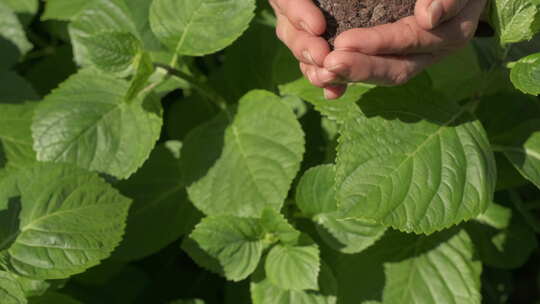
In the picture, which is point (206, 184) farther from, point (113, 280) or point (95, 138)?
point (113, 280)

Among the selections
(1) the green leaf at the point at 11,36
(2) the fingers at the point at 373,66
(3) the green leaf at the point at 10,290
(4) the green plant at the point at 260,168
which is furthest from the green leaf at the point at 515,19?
(1) the green leaf at the point at 11,36

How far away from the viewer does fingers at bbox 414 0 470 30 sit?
1431mm

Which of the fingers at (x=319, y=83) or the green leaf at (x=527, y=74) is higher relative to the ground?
the fingers at (x=319, y=83)

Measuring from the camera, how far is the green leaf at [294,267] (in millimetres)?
1939

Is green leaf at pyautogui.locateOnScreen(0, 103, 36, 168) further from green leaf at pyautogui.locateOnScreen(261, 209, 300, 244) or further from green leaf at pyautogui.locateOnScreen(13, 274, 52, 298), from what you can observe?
green leaf at pyautogui.locateOnScreen(261, 209, 300, 244)

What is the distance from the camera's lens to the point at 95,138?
209 centimetres

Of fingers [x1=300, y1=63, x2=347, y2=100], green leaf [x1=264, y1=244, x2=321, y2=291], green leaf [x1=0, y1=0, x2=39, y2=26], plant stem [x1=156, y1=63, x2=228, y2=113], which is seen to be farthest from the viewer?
green leaf [x1=0, y1=0, x2=39, y2=26]

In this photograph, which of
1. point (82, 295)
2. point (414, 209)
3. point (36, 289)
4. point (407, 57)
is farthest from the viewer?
point (82, 295)

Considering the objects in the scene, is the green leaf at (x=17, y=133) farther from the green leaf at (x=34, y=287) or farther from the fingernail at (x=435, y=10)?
the fingernail at (x=435, y=10)

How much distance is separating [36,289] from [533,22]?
5.66ft

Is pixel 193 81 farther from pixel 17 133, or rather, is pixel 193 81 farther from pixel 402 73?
pixel 402 73

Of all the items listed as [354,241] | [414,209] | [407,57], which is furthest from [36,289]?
[407,57]

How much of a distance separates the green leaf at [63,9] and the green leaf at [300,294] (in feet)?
4.71

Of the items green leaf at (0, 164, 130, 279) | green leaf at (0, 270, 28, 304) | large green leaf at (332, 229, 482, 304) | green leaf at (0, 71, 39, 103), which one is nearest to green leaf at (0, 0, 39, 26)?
green leaf at (0, 71, 39, 103)
